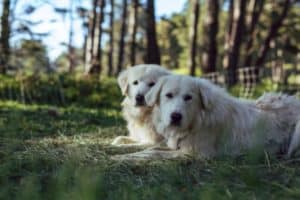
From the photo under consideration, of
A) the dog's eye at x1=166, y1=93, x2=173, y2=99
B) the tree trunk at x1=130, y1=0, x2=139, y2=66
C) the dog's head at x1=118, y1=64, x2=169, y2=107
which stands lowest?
the dog's eye at x1=166, y1=93, x2=173, y2=99

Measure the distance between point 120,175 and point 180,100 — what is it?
1.37 metres

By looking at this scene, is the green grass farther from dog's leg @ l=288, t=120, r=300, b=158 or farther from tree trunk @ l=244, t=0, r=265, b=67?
tree trunk @ l=244, t=0, r=265, b=67

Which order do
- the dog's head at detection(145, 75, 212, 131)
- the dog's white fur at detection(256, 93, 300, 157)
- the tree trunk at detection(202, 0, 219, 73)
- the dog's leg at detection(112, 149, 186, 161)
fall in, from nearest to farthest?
the dog's leg at detection(112, 149, 186, 161)
the dog's head at detection(145, 75, 212, 131)
the dog's white fur at detection(256, 93, 300, 157)
the tree trunk at detection(202, 0, 219, 73)

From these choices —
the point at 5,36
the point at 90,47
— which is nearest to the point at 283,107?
the point at 5,36

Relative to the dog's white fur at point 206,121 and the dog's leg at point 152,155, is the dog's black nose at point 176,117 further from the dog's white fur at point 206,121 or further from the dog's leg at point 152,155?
the dog's leg at point 152,155

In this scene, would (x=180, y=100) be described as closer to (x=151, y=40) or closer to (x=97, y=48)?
(x=151, y=40)

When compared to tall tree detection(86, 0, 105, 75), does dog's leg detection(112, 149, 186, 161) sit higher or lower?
lower

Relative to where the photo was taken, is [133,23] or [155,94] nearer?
[155,94]

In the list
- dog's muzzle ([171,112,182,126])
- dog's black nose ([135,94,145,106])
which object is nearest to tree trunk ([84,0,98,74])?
dog's black nose ([135,94,145,106])

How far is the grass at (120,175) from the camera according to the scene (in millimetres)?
4039

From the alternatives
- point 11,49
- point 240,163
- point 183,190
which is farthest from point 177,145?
point 11,49

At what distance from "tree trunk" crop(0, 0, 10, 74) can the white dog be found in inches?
292

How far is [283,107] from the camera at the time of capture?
22.1 feet

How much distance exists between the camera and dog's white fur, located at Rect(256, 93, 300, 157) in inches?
258
